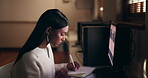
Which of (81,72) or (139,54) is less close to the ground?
(139,54)

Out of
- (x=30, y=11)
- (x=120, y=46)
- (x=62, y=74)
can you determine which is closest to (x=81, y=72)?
(x=62, y=74)

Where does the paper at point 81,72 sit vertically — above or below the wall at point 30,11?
below

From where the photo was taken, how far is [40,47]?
4.97ft

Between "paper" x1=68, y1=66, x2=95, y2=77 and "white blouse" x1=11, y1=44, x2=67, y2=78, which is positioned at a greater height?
"white blouse" x1=11, y1=44, x2=67, y2=78

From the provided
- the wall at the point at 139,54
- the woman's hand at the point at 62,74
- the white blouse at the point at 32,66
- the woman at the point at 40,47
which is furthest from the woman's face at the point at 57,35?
the wall at the point at 139,54

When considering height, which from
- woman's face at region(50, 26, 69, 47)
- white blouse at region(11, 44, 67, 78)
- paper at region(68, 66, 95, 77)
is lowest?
paper at region(68, 66, 95, 77)

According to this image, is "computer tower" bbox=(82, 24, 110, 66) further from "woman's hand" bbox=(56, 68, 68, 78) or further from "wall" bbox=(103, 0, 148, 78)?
"woman's hand" bbox=(56, 68, 68, 78)

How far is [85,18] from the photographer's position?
6.21 meters

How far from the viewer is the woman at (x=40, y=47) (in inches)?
52.9

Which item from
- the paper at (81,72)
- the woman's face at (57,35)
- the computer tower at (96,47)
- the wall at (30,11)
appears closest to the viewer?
the woman's face at (57,35)

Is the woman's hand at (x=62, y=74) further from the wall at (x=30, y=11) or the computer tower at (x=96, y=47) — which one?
the wall at (x=30, y=11)

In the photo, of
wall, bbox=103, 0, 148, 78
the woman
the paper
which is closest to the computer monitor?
wall, bbox=103, 0, 148, 78

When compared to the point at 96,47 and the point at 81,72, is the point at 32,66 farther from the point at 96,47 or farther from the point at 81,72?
the point at 96,47

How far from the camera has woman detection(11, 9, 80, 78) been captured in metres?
1.34
